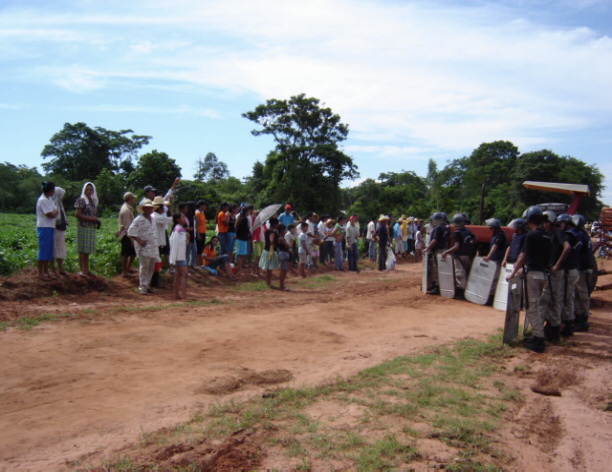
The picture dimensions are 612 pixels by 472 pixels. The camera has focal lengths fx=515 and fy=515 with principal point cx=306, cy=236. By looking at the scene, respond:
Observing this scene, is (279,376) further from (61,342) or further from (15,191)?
(15,191)

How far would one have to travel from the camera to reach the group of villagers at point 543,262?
7750 millimetres

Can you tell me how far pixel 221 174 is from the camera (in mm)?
72125

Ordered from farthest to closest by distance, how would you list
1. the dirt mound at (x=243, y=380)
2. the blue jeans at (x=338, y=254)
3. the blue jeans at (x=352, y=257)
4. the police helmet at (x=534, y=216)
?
the blue jeans at (x=352, y=257) → the blue jeans at (x=338, y=254) → the police helmet at (x=534, y=216) → the dirt mound at (x=243, y=380)

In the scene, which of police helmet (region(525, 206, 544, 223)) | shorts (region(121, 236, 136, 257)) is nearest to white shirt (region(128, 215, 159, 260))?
shorts (region(121, 236, 136, 257))

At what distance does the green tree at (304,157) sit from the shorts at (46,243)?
1172 inches

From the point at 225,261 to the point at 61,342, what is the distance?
6692 mm

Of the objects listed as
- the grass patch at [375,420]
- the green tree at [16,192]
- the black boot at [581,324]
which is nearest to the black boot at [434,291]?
the black boot at [581,324]

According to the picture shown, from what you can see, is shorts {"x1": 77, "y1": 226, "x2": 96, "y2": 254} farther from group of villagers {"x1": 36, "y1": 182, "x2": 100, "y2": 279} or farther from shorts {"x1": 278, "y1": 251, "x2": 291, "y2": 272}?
shorts {"x1": 278, "y1": 251, "x2": 291, "y2": 272}

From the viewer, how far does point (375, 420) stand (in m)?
4.66

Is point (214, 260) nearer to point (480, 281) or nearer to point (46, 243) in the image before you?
point (46, 243)

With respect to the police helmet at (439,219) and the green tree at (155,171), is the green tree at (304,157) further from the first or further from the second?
the police helmet at (439,219)

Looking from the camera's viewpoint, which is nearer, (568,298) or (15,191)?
(568,298)

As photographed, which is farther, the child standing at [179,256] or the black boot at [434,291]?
the black boot at [434,291]

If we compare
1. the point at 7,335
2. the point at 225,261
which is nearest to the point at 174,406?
the point at 7,335
